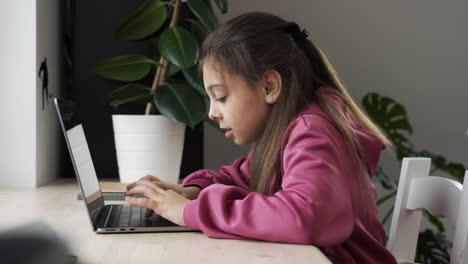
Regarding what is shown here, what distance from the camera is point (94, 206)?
41.7 inches

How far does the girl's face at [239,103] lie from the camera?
1.10 m

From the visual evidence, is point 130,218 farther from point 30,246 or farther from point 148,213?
point 30,246

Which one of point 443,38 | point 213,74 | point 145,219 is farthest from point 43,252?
point 443,38

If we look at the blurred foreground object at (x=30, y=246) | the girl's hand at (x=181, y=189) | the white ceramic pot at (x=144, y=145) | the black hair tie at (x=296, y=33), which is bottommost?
the white ceramic pot at (x=144, y=145)

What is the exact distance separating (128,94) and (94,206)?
0.94 meters

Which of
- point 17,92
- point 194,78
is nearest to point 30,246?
point 17,92

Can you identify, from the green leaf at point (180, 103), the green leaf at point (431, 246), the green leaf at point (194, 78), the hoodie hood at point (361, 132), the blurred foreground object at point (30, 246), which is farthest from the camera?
the green leaf at point (431, 246)

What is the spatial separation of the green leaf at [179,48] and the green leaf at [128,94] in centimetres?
18

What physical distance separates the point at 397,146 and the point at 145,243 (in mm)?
1897

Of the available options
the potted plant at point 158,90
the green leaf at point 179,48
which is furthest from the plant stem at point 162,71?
the green leaf at point 179,48

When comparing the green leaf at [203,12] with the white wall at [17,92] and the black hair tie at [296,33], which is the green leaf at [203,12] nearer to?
the white wall at [17,92]

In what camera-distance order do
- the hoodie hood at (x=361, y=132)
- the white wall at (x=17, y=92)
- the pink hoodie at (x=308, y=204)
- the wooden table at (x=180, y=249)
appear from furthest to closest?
the white wall at (x=17, y=92) → the hoodie hood at (x=361, y=132) → the pink hoodie at (x=308, y=204) → the wooden table at (x=180, y=249)

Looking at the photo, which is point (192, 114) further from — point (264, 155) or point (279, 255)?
point (279, 255)

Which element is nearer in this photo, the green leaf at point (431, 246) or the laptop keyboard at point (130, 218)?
the laptop keyboard at point (130, 218)
